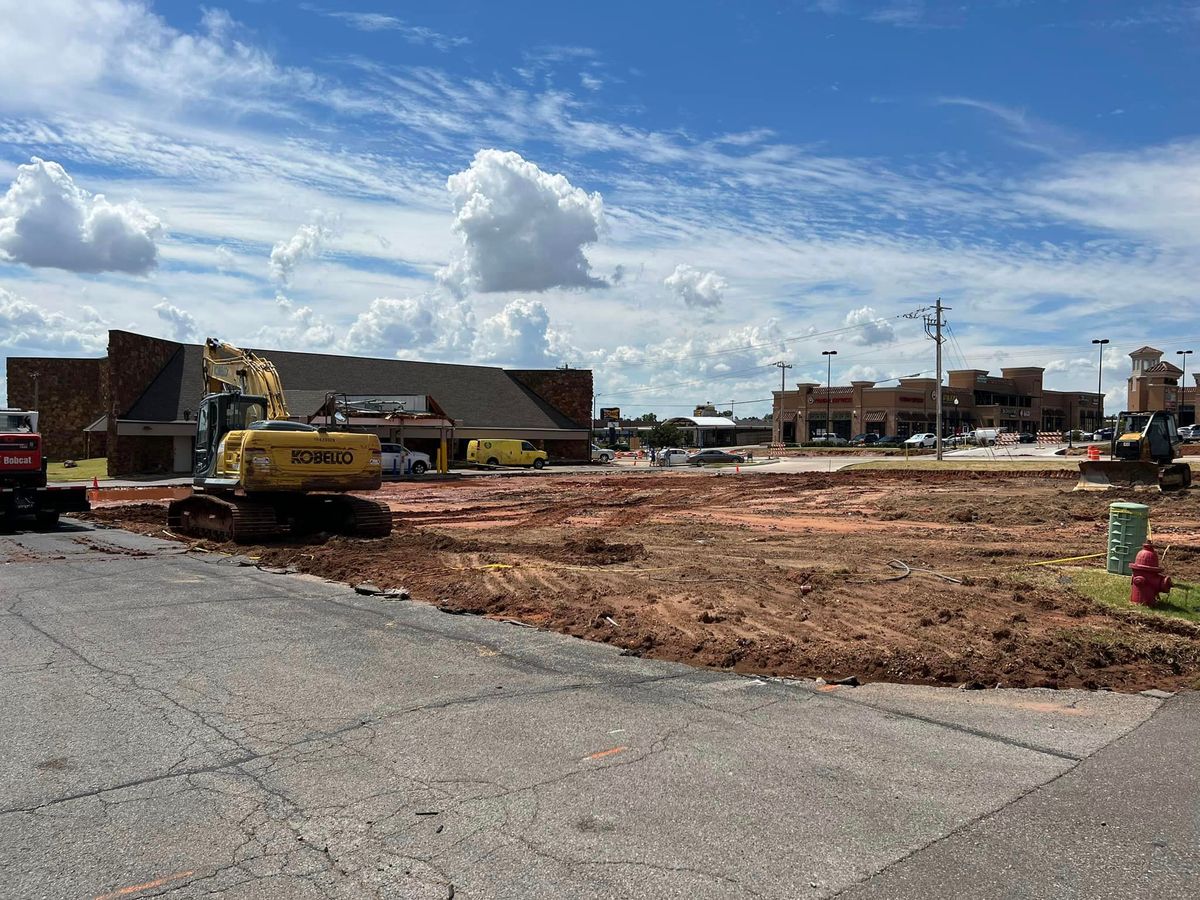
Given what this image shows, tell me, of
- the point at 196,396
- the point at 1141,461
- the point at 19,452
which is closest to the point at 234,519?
the point at 19,452

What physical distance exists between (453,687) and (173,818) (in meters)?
2.72

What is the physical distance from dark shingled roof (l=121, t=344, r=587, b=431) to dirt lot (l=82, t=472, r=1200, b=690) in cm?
2685

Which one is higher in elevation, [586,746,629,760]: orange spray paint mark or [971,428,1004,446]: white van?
[971,428,1004,446]: white van

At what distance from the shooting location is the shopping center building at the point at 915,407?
111188mm

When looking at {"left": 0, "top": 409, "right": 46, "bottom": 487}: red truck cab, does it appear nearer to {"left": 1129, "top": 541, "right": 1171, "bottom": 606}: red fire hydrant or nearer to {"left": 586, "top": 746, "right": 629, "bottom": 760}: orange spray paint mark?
{"left": 586, "top": 746, "right": 629, "bottom": 760}: orange spray paint mark

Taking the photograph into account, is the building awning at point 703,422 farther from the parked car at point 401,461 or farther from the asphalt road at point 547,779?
the asphalt road at point 547,779

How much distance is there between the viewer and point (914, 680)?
7.66 m

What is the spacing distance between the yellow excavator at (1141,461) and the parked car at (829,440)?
65.9 m

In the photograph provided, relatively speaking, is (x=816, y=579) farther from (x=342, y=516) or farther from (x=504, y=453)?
(x=504, y=453)

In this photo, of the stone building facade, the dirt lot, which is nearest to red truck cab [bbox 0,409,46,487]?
the dirt lot

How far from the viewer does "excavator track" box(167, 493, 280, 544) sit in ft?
55.2

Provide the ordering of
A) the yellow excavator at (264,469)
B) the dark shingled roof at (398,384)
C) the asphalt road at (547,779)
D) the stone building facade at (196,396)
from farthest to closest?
1. the dark shingled roof at (398,384)
2. the stone building facade at (196,396)
3. the yellow excavator at (264,469)
4. the asphalt road at (547,779)

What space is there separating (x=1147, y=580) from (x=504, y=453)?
46.4m

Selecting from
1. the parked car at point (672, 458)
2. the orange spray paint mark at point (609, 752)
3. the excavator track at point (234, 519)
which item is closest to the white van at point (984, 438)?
the parked car at point (672, 458)
